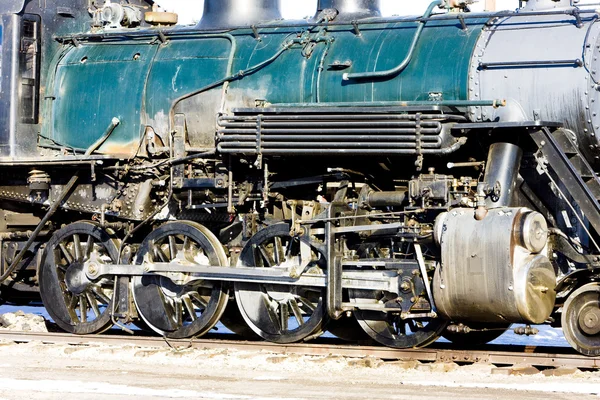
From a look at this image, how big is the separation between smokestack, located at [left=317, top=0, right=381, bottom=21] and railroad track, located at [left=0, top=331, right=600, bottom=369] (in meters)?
3.59

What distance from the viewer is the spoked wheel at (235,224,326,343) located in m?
12.0

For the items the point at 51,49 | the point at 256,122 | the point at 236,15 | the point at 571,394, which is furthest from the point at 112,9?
the point at 571,394

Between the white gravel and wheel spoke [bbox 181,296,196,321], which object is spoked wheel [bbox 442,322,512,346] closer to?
wheel spoke [bbox 181,296,196,321]

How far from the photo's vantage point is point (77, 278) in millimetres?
13203

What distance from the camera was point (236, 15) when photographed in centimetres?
1282

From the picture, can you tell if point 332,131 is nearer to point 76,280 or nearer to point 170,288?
point 170,288

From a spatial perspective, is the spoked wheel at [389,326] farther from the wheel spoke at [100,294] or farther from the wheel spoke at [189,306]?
the wheel spoke at [100,294]

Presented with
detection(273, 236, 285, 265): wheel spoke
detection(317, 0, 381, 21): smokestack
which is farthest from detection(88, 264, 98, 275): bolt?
detection(317, 0, 381, 21): smokestack

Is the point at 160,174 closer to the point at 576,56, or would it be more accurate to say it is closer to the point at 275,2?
the point at 275,2

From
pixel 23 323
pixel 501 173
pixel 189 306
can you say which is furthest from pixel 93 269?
pixel 501 173

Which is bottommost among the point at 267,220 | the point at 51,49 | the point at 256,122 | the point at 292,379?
the point at 292,379

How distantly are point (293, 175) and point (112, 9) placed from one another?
3.48 m

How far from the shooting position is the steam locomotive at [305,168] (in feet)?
34.6

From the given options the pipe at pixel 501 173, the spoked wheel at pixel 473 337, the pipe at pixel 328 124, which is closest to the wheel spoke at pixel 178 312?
the pipe at pixel 328 124
